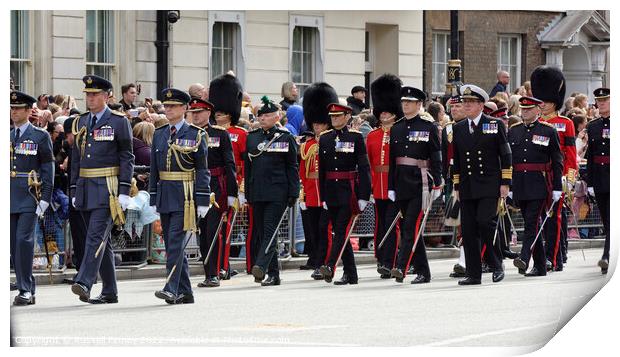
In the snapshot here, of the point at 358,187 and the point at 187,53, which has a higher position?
the point at 187,53

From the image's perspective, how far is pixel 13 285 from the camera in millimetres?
18391

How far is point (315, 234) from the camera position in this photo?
20.6 meters

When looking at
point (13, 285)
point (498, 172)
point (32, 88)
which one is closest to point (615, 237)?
point (498, 172)

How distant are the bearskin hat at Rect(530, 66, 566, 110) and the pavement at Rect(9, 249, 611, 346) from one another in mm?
2257

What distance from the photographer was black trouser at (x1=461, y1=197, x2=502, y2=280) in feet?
61.9

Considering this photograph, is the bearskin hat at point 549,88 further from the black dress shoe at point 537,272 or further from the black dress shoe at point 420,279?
the black dress shoe at point 420,279

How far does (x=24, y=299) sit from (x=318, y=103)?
503cm

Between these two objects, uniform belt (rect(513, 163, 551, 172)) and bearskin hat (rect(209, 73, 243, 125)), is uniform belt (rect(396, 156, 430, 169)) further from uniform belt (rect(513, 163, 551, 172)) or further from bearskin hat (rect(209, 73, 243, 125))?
bearskin hat (rect(209, 73, 243, 125))

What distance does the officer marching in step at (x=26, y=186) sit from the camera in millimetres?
16781

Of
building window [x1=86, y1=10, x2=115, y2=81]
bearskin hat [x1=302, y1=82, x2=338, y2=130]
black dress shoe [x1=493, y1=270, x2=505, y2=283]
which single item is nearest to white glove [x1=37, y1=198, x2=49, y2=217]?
bearskin hat [x1=302, y1=82, x2=338, y2=130]

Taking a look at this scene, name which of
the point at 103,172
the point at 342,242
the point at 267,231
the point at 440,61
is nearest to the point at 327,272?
the point at 342,242

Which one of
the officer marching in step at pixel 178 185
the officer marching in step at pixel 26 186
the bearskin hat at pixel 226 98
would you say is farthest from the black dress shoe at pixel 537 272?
the officer marching in step at pixel 26 186

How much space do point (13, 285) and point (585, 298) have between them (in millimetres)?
5521
